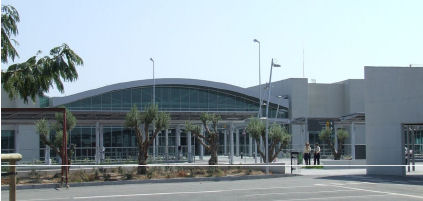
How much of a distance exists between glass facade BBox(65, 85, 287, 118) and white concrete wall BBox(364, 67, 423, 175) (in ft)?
102

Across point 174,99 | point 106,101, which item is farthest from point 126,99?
point 174,99

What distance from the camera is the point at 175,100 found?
60219mm

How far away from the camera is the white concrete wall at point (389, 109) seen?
2853 centimetres

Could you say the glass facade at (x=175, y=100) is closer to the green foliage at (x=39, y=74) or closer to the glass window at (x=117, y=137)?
the glass window at (x=117, y=137)

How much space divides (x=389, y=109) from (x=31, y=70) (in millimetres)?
25613

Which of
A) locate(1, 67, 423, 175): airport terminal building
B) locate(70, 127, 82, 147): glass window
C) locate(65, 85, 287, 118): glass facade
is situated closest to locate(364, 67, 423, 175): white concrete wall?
locate(1, 67, 423, 175): airport terminal building

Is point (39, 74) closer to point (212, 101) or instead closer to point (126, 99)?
point (126, 99)

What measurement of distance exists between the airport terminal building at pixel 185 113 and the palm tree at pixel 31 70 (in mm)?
30242

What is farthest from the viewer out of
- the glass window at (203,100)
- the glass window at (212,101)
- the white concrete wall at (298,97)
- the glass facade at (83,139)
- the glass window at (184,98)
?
the white concrete wall at (298,97)

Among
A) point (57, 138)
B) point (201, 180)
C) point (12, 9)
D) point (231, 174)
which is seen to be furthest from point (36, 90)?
point (57, 138)

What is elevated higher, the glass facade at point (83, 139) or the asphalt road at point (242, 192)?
the glass facade at point (83, 139)

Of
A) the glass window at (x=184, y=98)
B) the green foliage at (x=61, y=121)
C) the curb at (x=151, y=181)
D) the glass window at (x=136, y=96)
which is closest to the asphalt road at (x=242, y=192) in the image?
the curb at (x=151, y=181)

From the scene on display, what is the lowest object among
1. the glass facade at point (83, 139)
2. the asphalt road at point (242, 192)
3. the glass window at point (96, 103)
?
the asphalt road at point (242, 192)

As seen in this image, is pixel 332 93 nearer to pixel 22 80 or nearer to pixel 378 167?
pixel 378 167
